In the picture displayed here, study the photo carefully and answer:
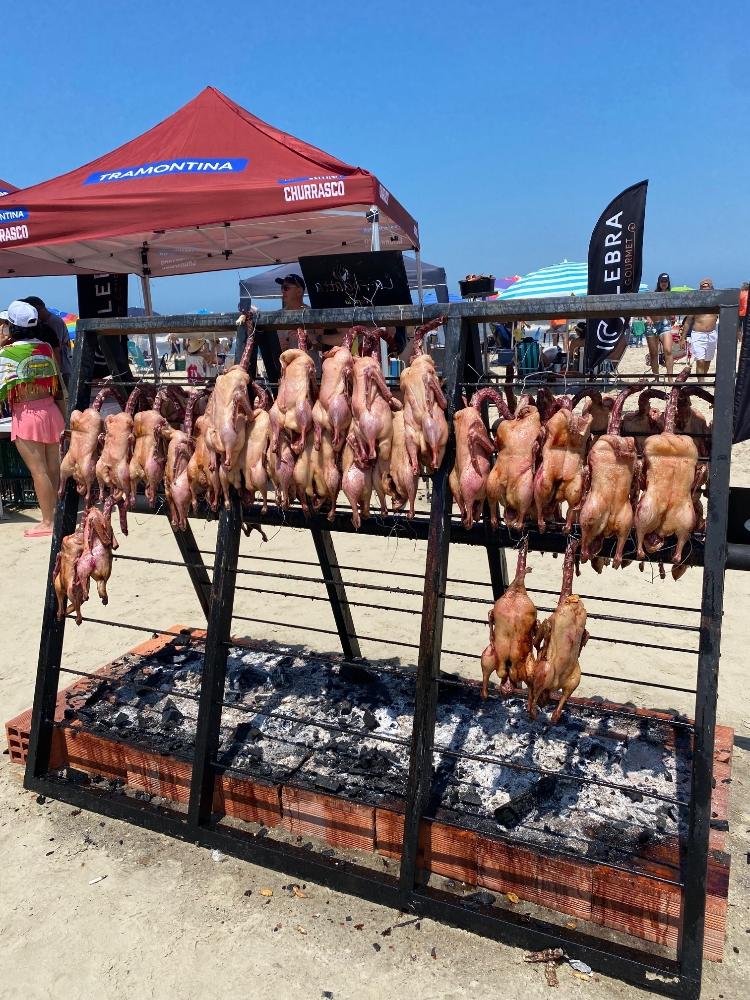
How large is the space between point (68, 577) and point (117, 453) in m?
0.79

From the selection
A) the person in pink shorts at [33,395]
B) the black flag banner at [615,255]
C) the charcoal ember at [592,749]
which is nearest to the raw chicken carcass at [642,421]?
the charcoal ember at [592,749]

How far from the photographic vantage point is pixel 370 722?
13.5 ft

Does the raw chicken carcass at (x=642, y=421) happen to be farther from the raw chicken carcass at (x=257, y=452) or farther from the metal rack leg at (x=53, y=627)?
the metal rack leg at (x=53, y=627)

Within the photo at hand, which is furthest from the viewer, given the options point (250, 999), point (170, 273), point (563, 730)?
point (170, 273)

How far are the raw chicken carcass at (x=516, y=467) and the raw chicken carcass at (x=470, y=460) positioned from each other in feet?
0.14

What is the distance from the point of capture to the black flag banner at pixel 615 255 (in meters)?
6.52

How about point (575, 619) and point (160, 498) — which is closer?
point (575, 619)

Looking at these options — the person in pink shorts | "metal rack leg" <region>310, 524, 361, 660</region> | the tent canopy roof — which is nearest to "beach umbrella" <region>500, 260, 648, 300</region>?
the tent canopy roof

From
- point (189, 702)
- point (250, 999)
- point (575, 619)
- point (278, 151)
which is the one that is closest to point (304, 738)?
point (189, 702)

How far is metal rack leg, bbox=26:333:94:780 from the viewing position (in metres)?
3.93

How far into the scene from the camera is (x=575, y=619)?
9.25 ft

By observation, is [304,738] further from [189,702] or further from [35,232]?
[35,232]

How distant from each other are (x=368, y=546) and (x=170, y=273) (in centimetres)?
844

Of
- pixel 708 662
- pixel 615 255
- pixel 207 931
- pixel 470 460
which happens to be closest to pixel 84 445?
pixel 470 460
